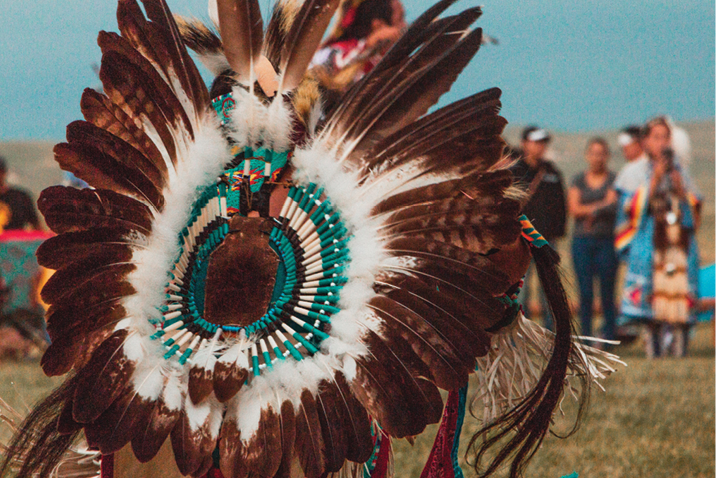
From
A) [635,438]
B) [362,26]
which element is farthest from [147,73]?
[635,438]

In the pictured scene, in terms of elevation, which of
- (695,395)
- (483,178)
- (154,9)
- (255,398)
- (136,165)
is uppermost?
(695,395)

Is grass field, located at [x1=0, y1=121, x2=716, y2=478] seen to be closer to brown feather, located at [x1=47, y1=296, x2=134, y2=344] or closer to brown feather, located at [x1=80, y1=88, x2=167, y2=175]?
brown feather, located at [x1=47, y1=296, x2=134, y2=344]

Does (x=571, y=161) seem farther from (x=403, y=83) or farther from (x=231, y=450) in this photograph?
(x=231, y=450)

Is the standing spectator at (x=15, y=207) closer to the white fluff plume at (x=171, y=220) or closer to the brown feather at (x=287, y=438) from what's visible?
the white fluff plume at (x=171, y=220)

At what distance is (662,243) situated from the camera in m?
6.15

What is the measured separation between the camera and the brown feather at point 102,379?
4.58 feet

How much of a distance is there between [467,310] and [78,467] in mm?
1035

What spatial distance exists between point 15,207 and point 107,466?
526 cm

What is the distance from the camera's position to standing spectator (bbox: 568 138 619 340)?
645 cm

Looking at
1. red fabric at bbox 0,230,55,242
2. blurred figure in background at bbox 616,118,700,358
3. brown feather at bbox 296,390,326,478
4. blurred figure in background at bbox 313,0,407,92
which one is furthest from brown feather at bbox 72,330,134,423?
blurred figure in background at bbox 616,118,700,358

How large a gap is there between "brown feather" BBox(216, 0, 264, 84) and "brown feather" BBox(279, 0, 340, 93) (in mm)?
59

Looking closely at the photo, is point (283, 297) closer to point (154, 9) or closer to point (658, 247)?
point (154, 9)

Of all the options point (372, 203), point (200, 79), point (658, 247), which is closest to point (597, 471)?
point (372, 203)

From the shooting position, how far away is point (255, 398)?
145cm
